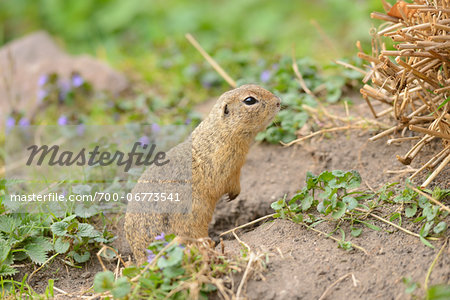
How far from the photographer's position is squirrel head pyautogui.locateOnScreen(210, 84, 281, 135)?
12.9ft

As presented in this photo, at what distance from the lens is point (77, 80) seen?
6.38 metres

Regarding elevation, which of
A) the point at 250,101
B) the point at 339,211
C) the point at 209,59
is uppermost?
the point at 250,101

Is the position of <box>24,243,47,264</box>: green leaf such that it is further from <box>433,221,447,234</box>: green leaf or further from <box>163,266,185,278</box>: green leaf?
<box>433,221,447,234</box>: green leaf

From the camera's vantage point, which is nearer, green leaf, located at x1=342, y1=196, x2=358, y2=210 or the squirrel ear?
green leaf, located at x1=342, y1=196, x2=358, y2=210

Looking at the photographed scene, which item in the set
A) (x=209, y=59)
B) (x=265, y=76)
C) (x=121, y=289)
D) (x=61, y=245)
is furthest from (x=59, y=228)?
(x=265, y=76)

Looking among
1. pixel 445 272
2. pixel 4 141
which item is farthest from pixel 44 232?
pixel 445 272

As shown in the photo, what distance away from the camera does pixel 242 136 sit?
157 inches

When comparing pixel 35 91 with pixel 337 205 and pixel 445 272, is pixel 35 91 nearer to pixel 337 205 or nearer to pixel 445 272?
pixel 337 205

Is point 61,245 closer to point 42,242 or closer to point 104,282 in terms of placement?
point 42,242

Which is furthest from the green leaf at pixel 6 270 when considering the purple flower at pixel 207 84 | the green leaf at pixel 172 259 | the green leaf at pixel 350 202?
the purple flower at pixel 207 84

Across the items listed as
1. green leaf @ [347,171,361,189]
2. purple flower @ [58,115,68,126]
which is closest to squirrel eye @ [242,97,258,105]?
green leaf @ [347,171,361,189]

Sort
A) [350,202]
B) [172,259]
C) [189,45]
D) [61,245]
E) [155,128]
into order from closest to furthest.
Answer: [172,259] → [350,202] → [61,245] → [155,128] → [189,45]

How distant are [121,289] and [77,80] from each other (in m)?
4.07

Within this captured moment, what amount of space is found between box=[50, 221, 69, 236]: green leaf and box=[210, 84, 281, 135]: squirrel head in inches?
52.4
